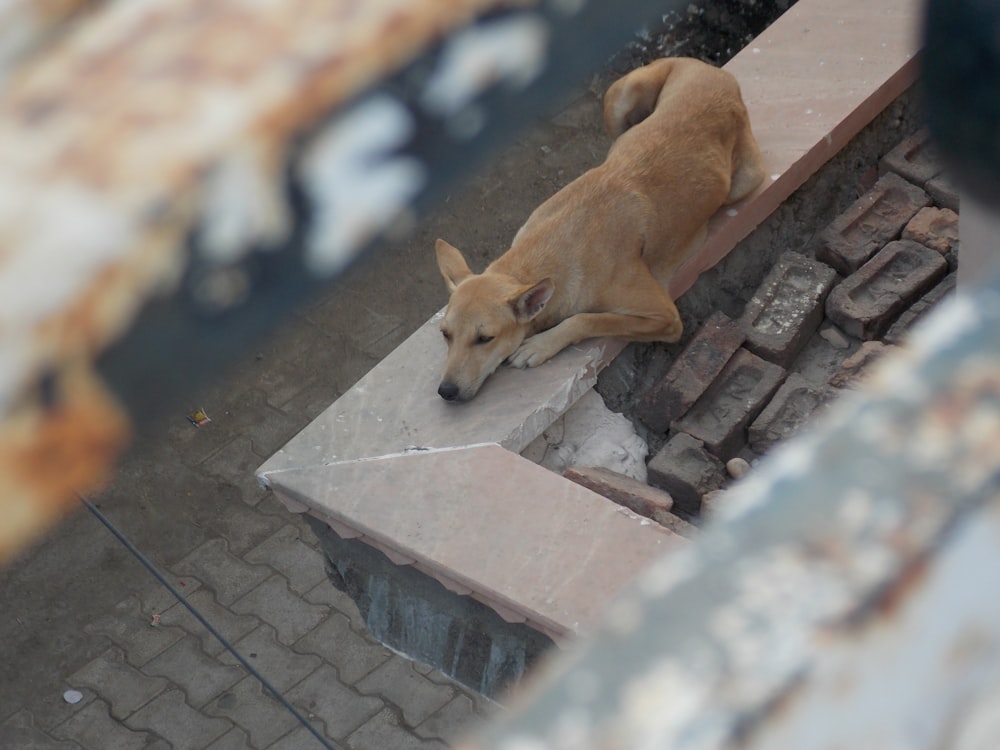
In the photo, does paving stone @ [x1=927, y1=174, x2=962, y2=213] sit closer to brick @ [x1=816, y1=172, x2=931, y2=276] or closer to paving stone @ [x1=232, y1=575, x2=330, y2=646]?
brick @ [x1=816, y1=172, x2=931, y2=276]

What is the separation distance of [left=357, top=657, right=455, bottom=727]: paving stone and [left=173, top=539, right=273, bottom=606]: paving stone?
2.42 ft

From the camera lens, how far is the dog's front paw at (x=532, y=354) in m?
4.25

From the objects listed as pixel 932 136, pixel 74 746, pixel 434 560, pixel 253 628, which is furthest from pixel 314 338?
pixel 932 136

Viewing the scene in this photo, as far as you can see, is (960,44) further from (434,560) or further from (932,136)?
(434,560)

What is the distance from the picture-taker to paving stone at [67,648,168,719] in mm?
5426

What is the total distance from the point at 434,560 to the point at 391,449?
1.60 feet

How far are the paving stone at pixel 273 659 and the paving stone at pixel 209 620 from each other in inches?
1.7

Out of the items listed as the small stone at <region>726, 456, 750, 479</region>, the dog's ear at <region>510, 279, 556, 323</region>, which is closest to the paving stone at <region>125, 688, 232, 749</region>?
the dog's ear at <region>510, 279, 556, 323</region>

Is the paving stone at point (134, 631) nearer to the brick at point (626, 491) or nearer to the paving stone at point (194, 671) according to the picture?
the paving stone at point (194, 671)

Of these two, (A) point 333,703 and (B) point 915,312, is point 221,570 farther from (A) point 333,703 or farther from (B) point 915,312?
(B) point 915,312

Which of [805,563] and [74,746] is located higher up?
[805,563]

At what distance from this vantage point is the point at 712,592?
1.62 feet

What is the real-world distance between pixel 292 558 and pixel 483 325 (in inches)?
81.9

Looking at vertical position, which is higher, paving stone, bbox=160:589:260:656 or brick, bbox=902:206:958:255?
brick, bbox=902:206:958:255
